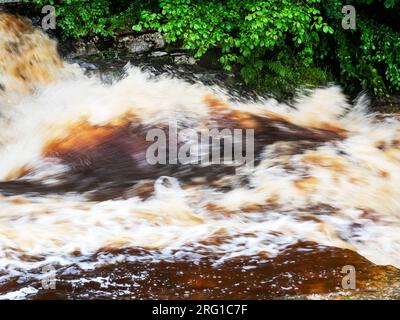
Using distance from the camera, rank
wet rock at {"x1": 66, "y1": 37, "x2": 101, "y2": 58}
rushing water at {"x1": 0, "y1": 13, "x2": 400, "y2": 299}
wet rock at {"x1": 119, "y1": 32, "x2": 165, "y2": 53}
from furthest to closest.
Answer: wet rock at {"x1": 119, "y1": 32, "x2": 165, "y2": 53} → wet rock at {"x1": 66, "y1": 37, "x2": 101, "y2": 58} → rushing water at {"x1": 0, "y1": 13, "x2": 400, "y2": 299}

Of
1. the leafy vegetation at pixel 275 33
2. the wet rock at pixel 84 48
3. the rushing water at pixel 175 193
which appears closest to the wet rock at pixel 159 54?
the leafy vegetation at pixel 275 33

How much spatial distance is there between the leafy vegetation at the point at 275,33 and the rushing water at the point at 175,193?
1.74 feet

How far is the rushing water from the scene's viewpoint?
135 inches

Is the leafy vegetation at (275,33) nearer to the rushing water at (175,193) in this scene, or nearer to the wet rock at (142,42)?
the wet rock at (142,42)

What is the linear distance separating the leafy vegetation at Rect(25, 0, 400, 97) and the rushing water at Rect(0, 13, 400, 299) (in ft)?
1.74

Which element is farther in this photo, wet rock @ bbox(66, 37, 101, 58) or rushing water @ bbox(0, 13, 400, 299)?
wet rock @ bbox(66, 37, 101, 58)

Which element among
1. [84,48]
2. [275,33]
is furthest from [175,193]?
[84,48]

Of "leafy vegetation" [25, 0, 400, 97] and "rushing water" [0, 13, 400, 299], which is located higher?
"leafy vegetation" [25, 0, 400, 97]

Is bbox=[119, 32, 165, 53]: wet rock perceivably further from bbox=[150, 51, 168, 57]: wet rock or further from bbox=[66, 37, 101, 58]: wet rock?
bbox=[66, 37, 101, 58]: wet rock

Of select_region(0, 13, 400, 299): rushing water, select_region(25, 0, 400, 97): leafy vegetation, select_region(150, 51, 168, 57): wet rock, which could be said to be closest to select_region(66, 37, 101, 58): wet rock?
select_region(25, 0, 400, 97): leafy vegetation

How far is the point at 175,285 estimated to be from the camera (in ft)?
10.9

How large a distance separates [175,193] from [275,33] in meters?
3.41
